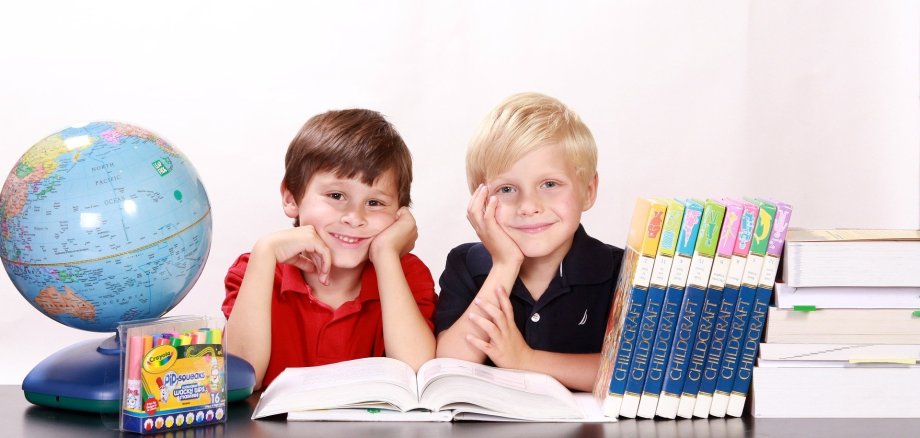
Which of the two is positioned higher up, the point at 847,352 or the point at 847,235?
the point at 847,235

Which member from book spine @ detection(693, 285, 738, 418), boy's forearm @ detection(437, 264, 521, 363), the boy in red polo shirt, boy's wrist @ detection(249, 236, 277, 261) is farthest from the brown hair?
book spine @ detection(693, 285, 738, 418)

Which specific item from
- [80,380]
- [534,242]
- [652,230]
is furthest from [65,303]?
[652,230]

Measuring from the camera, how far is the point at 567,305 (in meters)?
2.32

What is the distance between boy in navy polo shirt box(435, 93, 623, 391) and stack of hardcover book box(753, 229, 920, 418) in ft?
1.62

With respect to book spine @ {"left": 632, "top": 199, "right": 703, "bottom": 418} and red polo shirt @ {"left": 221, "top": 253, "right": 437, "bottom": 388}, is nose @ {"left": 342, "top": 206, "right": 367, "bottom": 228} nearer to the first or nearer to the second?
red polo shirt @ {"left": 221, "top": 253, "right": 437, "bottom": 388}

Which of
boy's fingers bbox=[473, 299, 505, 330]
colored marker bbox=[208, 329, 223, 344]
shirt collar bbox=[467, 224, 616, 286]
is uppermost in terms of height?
colored marker bbox=[208, 329, 223, 344]

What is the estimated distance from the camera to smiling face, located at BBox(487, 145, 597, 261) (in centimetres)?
225

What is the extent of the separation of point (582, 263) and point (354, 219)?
20.4 inches

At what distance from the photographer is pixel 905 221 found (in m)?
3.67

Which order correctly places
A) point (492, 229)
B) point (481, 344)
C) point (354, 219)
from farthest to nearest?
point (354, 219) → point (492, 229) → point (481, 344)

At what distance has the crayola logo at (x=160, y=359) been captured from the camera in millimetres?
1687

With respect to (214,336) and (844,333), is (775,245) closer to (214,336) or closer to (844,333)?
(844,333)

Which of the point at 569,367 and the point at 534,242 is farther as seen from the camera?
the point at 534,242

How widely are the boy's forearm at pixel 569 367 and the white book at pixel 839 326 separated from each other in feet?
1.36
